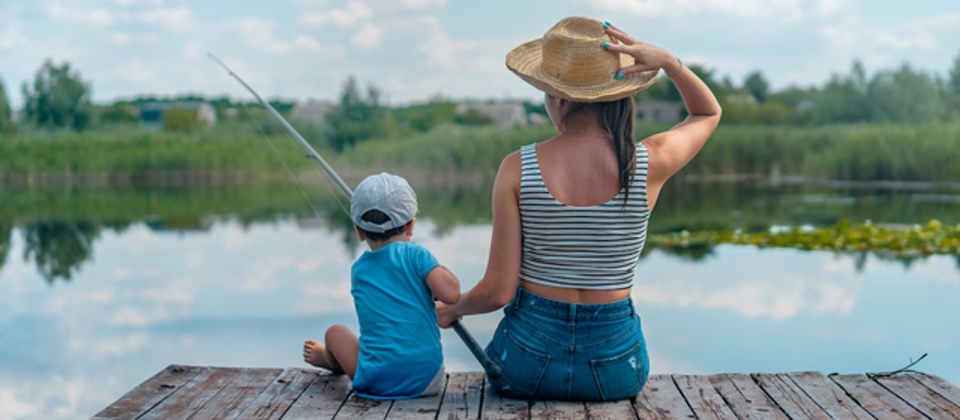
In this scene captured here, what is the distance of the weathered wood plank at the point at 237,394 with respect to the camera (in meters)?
2.46

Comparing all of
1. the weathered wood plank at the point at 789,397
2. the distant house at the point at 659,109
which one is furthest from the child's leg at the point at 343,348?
the distant house at the point at 659,109

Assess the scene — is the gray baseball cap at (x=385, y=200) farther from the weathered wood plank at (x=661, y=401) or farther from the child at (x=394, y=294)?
the weathered wood plank at (x=661, y=401)

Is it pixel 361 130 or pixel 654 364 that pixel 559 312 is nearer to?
pixel 654 364

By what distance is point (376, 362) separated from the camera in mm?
2500

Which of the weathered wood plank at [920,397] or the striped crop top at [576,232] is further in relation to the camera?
the weathered wood plank at [920,397]

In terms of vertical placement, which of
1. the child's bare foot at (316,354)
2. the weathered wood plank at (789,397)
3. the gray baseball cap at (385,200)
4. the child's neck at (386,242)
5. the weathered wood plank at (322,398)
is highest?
the gray baseball cap at (385,200)

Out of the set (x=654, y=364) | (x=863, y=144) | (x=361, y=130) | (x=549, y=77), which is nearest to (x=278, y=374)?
(x=549, y=77)

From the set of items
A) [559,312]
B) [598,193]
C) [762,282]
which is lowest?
[762,282]

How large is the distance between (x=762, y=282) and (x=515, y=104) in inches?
1603

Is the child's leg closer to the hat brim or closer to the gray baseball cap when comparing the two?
the gray baseball cap

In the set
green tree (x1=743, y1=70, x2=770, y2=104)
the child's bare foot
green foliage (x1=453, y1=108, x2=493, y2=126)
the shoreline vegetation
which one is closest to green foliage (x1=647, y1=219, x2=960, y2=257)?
the shoreline vegetation

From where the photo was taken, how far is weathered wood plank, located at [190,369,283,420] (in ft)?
8.07

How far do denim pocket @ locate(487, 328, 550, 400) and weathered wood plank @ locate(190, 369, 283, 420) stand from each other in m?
0.59

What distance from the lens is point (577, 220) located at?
2.35m
